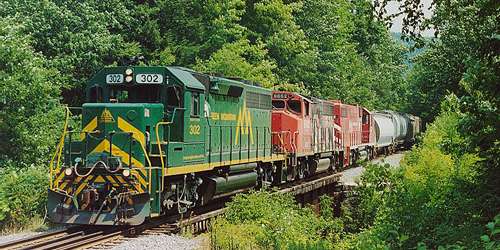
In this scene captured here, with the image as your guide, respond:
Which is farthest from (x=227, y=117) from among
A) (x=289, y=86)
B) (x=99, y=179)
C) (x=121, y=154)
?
(x=289, y=86)

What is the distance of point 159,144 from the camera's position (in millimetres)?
13258

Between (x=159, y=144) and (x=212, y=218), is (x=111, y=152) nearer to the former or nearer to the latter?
(x=159, y=144)

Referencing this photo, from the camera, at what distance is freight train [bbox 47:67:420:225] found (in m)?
13.0

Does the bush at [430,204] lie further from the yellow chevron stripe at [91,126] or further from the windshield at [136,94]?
the yellow chevron stripe at [91,126]

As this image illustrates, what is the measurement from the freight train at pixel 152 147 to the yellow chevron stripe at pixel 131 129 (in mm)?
21

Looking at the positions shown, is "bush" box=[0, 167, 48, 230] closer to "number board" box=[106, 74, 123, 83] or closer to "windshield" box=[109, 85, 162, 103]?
"windshield" box=[109, 85, 162, 103]

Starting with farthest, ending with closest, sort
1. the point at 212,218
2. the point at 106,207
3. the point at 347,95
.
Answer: the point at 347,95 → the point at 212,218 → the point at 106,207

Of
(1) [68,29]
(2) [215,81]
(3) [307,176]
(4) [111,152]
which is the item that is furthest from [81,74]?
(4) [111,152]

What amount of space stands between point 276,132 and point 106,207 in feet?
34.8

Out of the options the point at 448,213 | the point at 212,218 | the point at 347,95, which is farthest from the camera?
the point at 347,95

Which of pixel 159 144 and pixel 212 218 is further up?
pixel 159 144

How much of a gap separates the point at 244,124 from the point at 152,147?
17.3ft

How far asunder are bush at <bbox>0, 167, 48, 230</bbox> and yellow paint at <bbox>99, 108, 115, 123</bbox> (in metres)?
3.35

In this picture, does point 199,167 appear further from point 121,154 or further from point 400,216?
point 400,216
